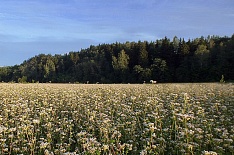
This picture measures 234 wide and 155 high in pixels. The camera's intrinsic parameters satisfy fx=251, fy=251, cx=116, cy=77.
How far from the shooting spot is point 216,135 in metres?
7.12

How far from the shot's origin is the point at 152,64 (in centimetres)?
7194

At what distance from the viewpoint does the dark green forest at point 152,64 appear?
62.0m

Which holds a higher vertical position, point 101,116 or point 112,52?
point 112,52

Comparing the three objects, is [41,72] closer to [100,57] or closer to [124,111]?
[100,57]

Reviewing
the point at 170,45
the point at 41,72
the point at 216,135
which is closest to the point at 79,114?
the point at 216,135

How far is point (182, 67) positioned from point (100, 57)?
37276 mm

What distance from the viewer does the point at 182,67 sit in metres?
66.9

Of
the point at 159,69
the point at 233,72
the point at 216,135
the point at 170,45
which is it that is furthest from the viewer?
the point at 170,45

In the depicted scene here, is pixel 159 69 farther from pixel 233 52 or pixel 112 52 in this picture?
pixel 112 52

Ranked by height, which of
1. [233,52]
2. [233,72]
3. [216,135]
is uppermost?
[233,52]

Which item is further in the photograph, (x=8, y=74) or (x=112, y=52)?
(x=8, y=74)

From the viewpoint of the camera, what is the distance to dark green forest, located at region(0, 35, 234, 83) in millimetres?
61969

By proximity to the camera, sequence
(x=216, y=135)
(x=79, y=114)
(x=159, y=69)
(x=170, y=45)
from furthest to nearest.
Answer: (x=170, y=45) → (x=159, y=69) → (x=79, y=114) → (x=216, y=135)

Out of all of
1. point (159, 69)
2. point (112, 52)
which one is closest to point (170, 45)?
point (159, 69)
